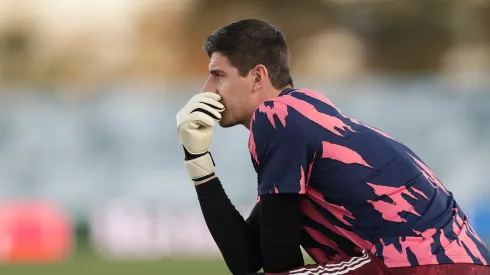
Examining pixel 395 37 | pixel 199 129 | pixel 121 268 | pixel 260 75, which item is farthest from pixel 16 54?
pixel 260 75

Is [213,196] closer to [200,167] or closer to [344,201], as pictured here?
[200,167]

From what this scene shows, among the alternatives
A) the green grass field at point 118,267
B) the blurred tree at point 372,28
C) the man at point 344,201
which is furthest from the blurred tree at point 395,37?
the man at point 344,201

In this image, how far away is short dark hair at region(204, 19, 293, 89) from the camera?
425 centimetres

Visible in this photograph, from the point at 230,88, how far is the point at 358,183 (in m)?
0.73

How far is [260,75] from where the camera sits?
14.0 feet

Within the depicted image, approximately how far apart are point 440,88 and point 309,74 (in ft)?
5.84

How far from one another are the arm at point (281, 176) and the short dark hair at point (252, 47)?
282mm

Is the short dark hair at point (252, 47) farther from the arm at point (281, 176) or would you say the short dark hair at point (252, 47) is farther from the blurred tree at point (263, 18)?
the blurred tree at point (263, 18)

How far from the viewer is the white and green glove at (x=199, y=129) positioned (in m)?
4.29

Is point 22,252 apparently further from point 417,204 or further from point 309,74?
point 417,204

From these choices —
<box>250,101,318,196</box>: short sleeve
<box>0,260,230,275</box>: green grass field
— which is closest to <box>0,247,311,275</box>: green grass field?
<box>0,260,230,275</box>: green grass field

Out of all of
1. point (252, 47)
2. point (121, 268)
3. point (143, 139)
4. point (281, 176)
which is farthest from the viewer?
point (143, 139)

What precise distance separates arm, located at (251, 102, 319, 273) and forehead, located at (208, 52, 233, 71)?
325 mm

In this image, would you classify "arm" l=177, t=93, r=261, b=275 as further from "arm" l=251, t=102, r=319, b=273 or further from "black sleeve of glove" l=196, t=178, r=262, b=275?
"arm" l=251, t=102, r=319, b=273
